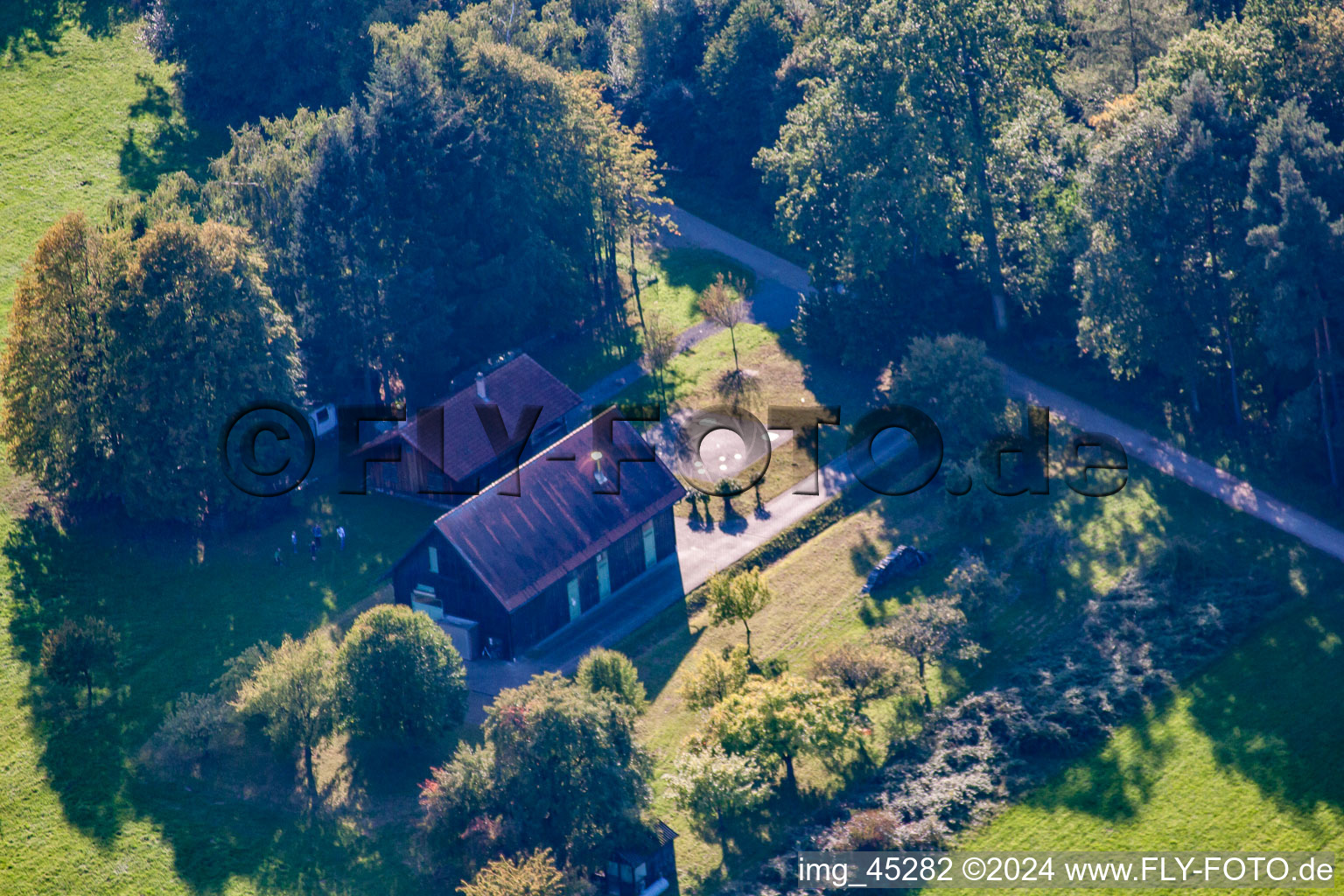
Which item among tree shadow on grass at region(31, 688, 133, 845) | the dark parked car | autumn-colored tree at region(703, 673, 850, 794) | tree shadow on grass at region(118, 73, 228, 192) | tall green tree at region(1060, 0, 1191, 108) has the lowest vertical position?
autumn-colored tree at region(703, 673, 850, 794)

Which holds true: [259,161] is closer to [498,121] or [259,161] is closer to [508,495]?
[498,121]

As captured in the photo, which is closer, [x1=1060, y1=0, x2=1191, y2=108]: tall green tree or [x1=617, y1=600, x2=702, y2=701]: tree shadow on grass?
[x1=617, y1=600, x2=702, y2=701]: tree shadow on grass

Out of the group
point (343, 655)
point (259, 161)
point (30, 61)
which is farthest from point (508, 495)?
point (30, 61)

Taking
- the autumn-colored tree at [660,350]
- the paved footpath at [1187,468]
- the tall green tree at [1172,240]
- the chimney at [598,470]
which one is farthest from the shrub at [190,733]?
the tall green tree at [1172,240]

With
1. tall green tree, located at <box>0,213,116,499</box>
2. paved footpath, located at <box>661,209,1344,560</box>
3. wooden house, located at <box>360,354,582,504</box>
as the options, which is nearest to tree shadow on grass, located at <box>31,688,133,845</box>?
tall green tree, located at <box>0,213,116,499</box>

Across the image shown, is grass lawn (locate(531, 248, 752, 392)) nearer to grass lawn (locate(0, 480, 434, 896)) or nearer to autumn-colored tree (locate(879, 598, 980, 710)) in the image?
grass lawn (locate(0, 480, 434, 896))

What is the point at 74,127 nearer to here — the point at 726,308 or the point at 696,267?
the point at 696,267

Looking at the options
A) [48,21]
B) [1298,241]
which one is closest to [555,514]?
[1298,241]
